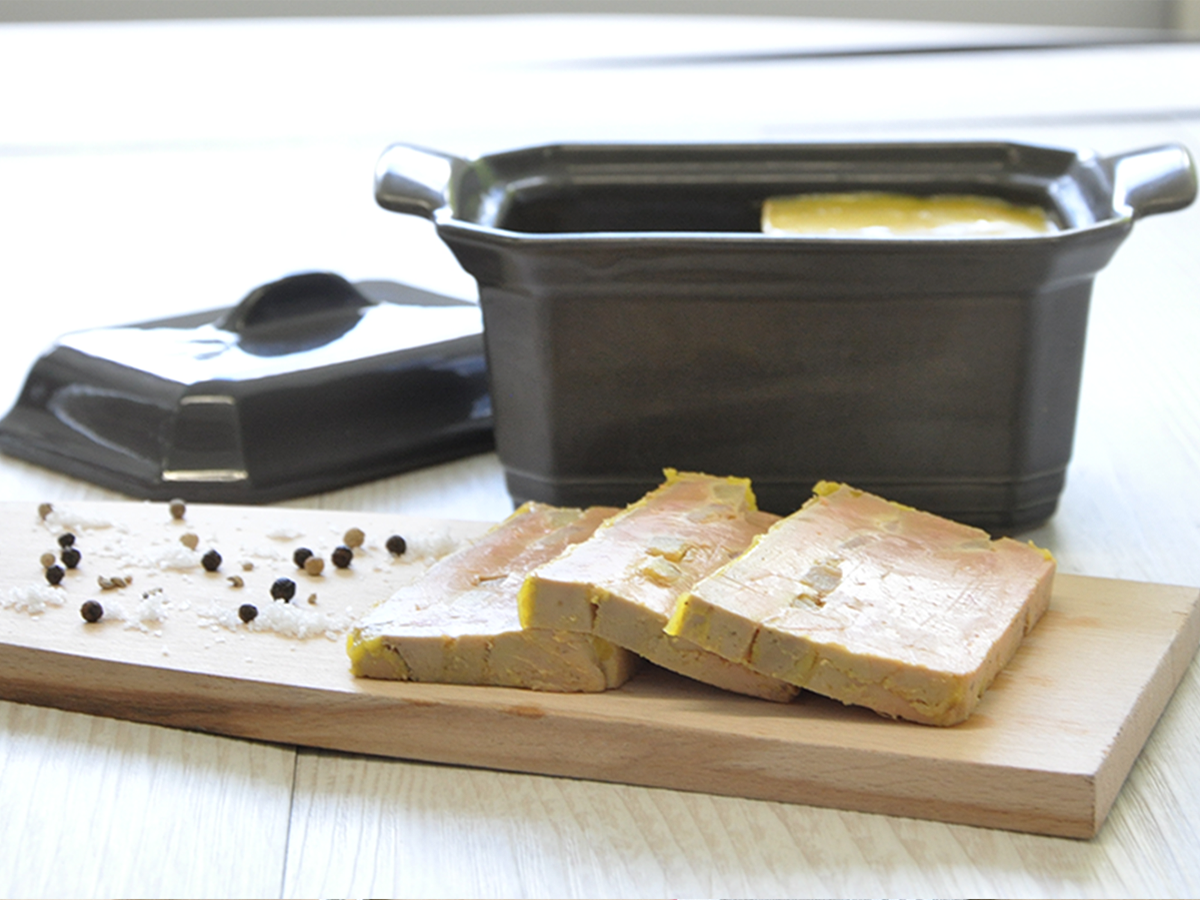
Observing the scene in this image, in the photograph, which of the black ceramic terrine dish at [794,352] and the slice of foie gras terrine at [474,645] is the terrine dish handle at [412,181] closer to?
the black ceramic terrine dish at [794,352]

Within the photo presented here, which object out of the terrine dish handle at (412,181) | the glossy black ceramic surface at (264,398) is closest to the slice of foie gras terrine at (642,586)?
the terrine dish handle at (412,181)

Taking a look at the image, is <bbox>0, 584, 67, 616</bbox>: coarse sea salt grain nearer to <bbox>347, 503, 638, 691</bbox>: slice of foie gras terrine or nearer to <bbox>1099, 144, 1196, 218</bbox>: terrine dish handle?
<bbox>347, 503, 638, 691</bbox>: slice of foie gras terrine

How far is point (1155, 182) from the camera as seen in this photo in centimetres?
149

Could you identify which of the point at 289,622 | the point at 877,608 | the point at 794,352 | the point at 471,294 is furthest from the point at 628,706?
the point at 471,294

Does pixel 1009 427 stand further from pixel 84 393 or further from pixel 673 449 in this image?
pixel 84 393

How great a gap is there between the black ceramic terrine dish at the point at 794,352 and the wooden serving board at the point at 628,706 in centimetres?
17

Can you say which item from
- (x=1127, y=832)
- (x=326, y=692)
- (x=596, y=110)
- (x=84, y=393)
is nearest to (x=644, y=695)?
(x=326, y=692)

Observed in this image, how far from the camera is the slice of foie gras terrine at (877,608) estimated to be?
3.69ft

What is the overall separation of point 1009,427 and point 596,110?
2466 millimetres

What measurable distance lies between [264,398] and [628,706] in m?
0.71

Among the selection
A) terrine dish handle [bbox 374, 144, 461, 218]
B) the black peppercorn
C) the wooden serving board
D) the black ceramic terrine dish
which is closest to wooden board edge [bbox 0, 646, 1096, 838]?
the wooden serving board

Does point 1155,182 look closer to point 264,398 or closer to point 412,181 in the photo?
point 412,181

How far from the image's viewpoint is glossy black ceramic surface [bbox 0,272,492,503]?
1.71m

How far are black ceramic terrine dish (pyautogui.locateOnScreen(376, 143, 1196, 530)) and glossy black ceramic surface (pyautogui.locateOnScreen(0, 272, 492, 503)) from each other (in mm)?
A: 254
